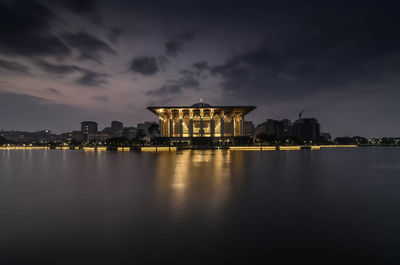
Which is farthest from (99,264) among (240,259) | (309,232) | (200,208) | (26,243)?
(309,232)

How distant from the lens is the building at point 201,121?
101 meters

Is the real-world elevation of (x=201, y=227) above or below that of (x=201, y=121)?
below

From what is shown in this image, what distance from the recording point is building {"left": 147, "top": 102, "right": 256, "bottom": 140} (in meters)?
101

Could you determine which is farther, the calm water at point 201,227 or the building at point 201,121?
the building at point 201,121

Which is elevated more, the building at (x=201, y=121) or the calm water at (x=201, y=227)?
the building at (x=201, y=121)

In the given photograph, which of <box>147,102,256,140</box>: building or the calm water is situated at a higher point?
<box>147,102,256,140</box>: building

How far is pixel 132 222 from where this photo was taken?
27.4 ft

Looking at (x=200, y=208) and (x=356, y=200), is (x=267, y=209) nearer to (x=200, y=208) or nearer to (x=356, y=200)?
(x=200, y=208)

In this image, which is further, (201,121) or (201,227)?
(201,121)

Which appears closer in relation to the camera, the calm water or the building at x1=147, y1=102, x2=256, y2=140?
the calm water

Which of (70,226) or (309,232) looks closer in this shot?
(309,232)

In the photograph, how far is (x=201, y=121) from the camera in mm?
104875

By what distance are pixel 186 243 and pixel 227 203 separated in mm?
4642

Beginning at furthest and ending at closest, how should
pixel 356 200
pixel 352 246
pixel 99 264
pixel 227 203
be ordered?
pixel 356 200 < pixel 227 203 < pixel 352 246 < pixel 99 264
